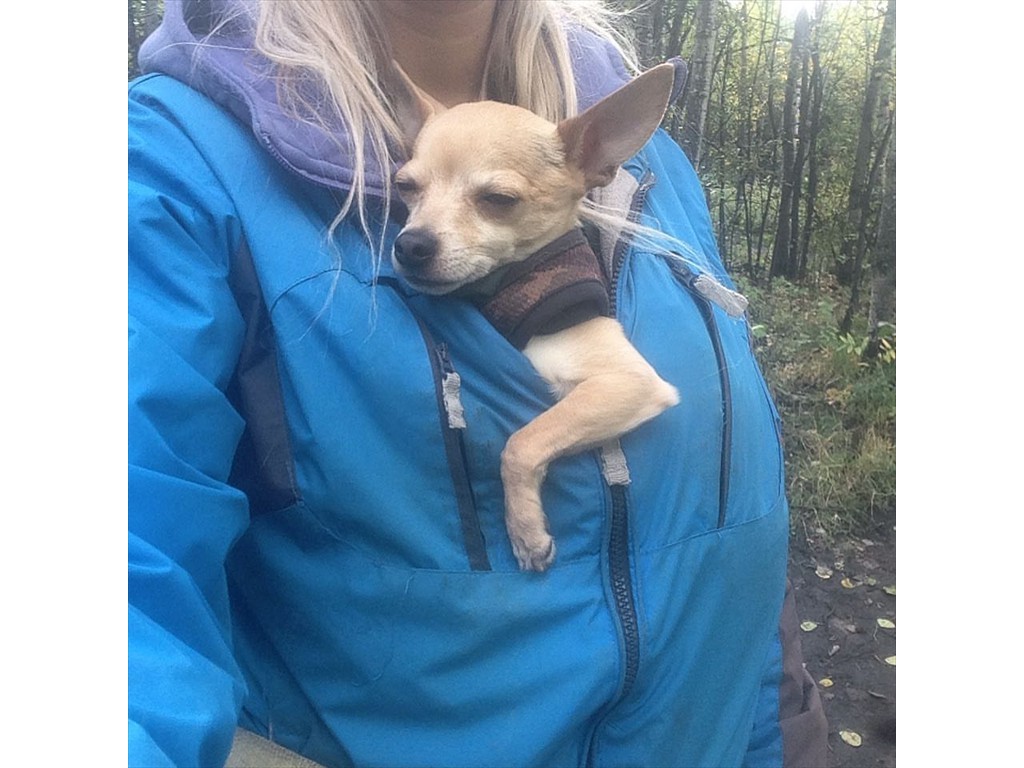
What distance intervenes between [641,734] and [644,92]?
81 centimetres

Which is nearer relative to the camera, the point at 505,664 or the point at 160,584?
the point at 160,584

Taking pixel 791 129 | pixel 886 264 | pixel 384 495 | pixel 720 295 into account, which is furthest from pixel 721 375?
pixel 384 495

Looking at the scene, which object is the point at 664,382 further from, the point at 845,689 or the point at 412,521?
the point at 845,689

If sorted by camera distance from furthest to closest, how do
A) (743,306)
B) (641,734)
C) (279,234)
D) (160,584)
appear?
1. (743,306)
2. (641,734)
3. (279,234)
4. (160,584)

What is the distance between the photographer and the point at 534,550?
95 centimetres

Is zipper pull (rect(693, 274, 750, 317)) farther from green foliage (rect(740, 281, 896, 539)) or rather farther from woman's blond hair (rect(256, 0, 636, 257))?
woman's blond hair (rect(256, 0, 636, 257))

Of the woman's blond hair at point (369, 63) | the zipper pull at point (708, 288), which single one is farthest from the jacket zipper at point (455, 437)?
the zipper pull at point (708, 288)

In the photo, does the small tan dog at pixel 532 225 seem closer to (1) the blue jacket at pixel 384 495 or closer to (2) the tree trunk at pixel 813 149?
(1) the blue jacket at pixel 384 495

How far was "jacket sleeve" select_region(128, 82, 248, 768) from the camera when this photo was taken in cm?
73

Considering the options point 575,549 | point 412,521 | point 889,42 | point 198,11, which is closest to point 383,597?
point 412,521

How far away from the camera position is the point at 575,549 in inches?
37.7

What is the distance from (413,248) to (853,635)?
82cm

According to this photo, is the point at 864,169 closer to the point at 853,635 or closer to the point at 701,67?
the point at 701,67
